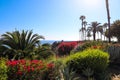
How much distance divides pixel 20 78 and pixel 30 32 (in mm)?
8556

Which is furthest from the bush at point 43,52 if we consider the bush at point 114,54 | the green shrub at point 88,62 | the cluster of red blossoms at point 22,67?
the cluster of red blossoms at point 22,67

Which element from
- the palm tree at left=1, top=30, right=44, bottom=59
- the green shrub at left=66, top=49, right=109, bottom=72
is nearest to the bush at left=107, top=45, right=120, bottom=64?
the green shrub at left=66, top=49, right=109, bottom=72

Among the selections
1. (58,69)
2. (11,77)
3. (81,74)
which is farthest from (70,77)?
(11,77)

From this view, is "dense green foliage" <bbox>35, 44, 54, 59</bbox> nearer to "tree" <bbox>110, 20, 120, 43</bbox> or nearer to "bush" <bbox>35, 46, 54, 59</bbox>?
"bush" <bbox>35, 46, 54, 59</bbox>

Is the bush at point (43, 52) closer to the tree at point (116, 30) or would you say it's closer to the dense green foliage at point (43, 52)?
the dense green foliage at point (43, 52)

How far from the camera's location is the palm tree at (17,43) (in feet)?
54.0

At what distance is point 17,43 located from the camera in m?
17.0

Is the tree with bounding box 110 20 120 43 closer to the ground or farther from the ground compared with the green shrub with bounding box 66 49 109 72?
farther from the ground

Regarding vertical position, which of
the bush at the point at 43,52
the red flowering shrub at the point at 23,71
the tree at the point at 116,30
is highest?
the tree at the point at 116,30

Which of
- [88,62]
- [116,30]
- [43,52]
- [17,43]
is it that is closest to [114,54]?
[88,62]

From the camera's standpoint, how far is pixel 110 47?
15.4 metres

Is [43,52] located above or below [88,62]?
above

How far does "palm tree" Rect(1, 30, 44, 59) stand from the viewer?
1645 centimetres

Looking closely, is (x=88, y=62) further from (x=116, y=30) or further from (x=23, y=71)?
(x=116, y=30)
